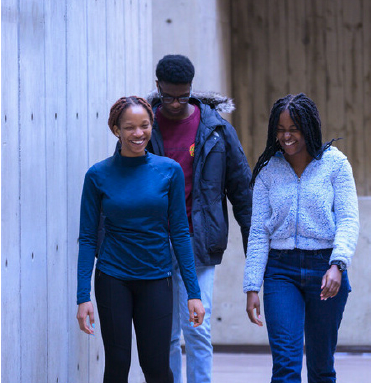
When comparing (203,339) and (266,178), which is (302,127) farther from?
(203,339)

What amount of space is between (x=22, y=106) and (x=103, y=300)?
0.97 meters

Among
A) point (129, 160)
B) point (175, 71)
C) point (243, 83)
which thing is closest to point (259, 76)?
point (243, 83)

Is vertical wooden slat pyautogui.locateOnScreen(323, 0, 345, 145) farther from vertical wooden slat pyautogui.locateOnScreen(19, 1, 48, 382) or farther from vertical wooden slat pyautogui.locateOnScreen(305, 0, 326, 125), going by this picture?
vertical wooden slat pyautogui.locateOnScreen(19, 1, 48, 382)

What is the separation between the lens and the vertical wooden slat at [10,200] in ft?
12.4

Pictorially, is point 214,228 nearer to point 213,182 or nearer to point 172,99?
point 213,182

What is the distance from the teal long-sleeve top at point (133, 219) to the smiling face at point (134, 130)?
0.16 ft

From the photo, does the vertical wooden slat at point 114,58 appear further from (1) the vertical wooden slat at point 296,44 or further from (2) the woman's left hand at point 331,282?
(1) the vertical wooden slat at point 296,44

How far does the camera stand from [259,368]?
270 inches

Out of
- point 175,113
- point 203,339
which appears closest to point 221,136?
point 175,113

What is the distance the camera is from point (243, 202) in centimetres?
496

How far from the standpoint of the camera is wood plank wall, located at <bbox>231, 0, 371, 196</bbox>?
894cm

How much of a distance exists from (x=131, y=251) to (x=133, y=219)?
147 mm

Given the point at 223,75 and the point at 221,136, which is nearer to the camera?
the point at 221,136

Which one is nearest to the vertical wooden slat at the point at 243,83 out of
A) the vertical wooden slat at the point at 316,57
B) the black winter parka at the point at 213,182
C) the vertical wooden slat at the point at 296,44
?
the vertical wooden slat at the point at 296,44
